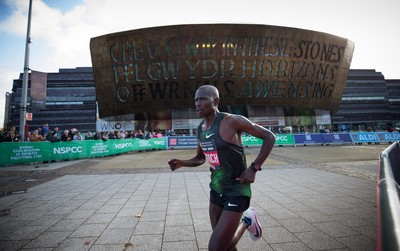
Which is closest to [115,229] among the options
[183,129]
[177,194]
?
[177,194]

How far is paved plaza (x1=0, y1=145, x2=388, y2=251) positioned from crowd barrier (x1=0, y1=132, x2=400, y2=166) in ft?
25.6

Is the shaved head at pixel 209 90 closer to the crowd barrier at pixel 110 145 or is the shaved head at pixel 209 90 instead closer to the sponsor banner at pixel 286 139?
the crowd barrier at pixel 110 145

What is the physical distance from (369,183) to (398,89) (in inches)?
3969

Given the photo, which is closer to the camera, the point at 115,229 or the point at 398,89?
the point at 115,229

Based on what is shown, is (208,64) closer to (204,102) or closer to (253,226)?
(204,102)

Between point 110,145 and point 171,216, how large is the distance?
1561cm

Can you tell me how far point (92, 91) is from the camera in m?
70.2

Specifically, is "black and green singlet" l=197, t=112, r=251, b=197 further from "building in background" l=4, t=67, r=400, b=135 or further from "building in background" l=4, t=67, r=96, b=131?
"building in background" l=4, t=67, r=96, b=131

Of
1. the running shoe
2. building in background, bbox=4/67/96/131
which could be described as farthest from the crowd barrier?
building in background, bbox=4/67/96/131

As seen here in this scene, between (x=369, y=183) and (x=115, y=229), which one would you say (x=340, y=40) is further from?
(x=115, y=229)

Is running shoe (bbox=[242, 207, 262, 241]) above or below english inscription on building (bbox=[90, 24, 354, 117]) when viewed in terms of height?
below

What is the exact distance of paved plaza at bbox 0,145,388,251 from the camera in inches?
127

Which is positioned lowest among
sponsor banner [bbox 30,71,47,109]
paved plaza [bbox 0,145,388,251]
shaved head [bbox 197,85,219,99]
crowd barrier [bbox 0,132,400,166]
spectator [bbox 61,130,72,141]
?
paved plaza [bbox 0,145,388,251]

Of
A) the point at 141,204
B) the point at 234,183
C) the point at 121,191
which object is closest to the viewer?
the point at 234,183
